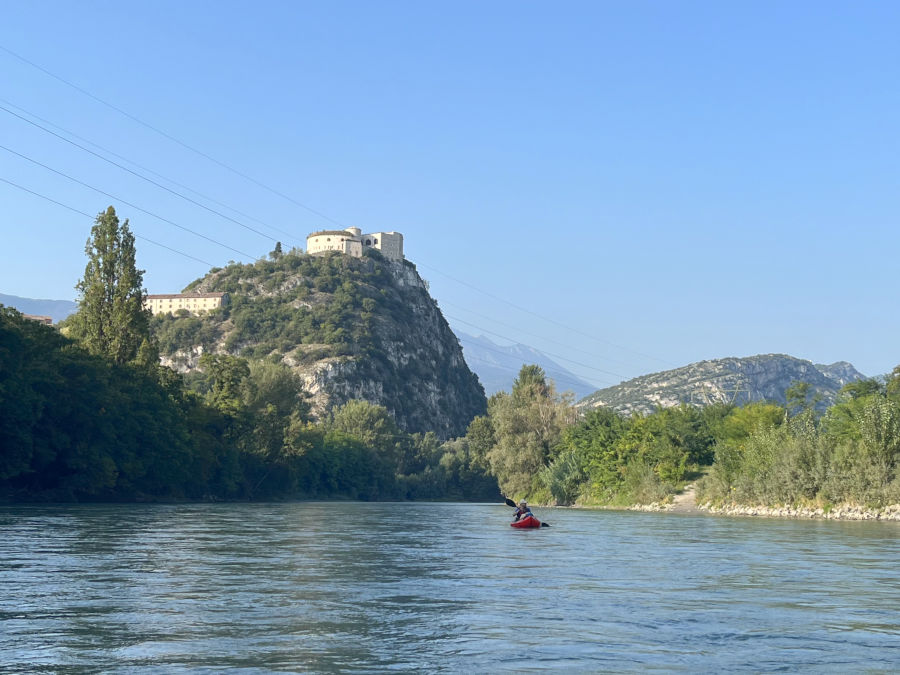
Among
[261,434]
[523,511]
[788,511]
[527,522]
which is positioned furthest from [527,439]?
[527,522]

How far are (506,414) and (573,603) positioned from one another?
9251cm

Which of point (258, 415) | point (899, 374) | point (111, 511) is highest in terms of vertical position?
point (899, 374)

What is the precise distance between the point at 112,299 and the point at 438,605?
250 ft

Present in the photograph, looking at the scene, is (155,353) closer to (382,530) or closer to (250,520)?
(250,520)

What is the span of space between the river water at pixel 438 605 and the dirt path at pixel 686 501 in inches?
1686

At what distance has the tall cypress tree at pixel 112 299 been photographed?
89938 millimetres

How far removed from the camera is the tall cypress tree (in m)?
89.9

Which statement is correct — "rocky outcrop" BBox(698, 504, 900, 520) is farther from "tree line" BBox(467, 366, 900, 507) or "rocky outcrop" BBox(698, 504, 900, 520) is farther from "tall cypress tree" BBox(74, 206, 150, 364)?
"tall cypress tree" BBox(74, 206, 150, 364)

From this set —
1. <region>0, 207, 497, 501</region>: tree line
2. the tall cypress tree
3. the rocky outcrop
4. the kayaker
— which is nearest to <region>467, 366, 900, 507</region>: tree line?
the rocky outcrop

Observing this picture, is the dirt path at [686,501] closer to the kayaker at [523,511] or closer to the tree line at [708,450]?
the tree line at [708,450]

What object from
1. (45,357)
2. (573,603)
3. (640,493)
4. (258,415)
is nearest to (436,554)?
(573,603)

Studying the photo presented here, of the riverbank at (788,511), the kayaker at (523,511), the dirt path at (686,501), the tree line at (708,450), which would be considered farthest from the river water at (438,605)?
the dirt path at (686,501)

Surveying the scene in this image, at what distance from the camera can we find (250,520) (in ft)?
204

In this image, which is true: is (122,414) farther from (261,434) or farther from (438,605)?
(438,605)
